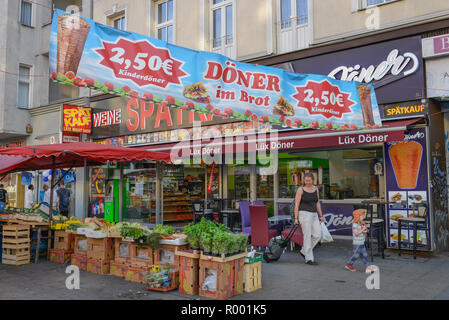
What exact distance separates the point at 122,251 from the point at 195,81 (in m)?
3.46

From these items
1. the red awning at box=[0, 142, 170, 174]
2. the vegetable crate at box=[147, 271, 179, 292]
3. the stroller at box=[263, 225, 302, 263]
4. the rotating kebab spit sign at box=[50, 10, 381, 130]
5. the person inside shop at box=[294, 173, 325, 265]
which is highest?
the rotating kebab spit sign at box=[50, 10, 381, 130]

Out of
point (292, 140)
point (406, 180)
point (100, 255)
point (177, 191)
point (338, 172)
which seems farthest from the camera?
point (177, 191)

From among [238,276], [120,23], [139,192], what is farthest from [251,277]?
[120,23]

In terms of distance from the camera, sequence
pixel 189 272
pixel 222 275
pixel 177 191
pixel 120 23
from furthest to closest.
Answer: pixel 120 23 → pixel 177 191 → pixel 189 272 → pixel 222 275

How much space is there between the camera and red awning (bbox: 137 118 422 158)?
29.1 ft

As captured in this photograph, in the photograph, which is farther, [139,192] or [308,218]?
[139,192]

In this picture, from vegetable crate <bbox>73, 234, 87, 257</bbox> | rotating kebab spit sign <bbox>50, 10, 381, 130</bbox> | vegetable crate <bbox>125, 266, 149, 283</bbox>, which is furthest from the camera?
vegetable crate <bbox>73, 234, 87, 257</bbox>

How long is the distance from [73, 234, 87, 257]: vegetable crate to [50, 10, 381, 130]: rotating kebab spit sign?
3590 millimetres

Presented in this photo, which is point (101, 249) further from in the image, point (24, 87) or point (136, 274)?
point (24, 87)

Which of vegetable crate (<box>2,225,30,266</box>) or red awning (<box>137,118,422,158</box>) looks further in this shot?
red awning (<box>137,118,422,158</box>)

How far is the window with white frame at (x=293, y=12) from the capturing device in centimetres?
1156

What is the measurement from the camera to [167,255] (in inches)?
262

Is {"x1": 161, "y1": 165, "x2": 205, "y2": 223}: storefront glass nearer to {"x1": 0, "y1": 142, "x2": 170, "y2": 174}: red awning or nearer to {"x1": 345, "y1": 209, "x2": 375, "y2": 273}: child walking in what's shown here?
{"x1": 0, "y1": 142, "x2": 170, "y2": 174}: red awning

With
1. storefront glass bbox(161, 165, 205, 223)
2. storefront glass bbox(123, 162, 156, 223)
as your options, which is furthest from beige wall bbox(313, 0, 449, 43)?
storefront glass bbox(123, 162, 156, 223)
